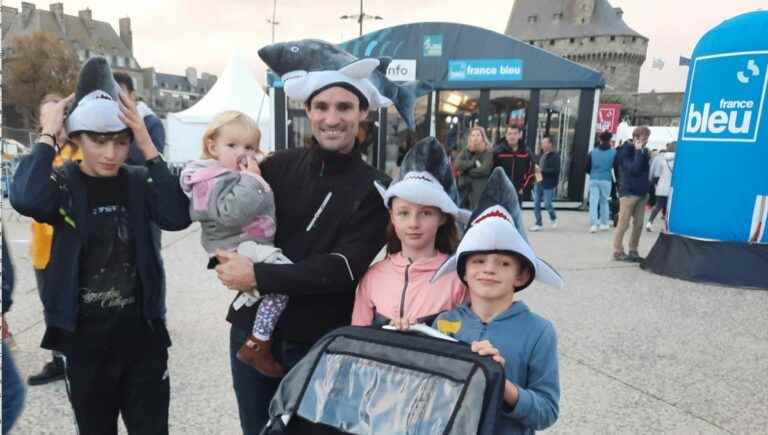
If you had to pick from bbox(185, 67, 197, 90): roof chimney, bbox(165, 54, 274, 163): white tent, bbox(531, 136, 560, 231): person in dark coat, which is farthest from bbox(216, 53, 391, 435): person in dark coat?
bbox(185, 67, 197, 90): roof chimney

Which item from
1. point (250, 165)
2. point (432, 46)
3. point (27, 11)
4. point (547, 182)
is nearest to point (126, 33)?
point (27, 11)

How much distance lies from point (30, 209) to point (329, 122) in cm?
108

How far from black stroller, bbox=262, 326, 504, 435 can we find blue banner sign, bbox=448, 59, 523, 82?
35.1 feet

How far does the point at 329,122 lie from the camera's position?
5.43ft

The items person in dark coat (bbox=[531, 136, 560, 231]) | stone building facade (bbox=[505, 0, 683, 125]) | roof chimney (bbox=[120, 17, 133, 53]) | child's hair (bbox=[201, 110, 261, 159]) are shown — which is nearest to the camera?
child's hair (bbox=[201, 110, 261, 159])

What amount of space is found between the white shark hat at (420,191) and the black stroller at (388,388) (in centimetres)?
51

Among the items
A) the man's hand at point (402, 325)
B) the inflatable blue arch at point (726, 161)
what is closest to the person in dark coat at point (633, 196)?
the inflatable blue arch at point (726, 161)

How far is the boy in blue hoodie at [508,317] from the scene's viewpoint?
139 cm

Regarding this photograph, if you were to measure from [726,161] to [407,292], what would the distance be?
18.0ft

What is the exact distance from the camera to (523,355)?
1.44 m

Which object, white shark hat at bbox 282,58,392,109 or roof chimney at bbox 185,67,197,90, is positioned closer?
white shark hat at bbox 282,58,392,109

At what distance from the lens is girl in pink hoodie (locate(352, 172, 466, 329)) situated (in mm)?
1660

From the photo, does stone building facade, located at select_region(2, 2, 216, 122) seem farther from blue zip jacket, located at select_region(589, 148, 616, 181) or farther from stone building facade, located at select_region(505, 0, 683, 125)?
blue zip jacket, located at select_region(589, 148, 616, 181)

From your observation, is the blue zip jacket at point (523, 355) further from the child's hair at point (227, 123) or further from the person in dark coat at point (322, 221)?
the child's hair at point (227, 123)
